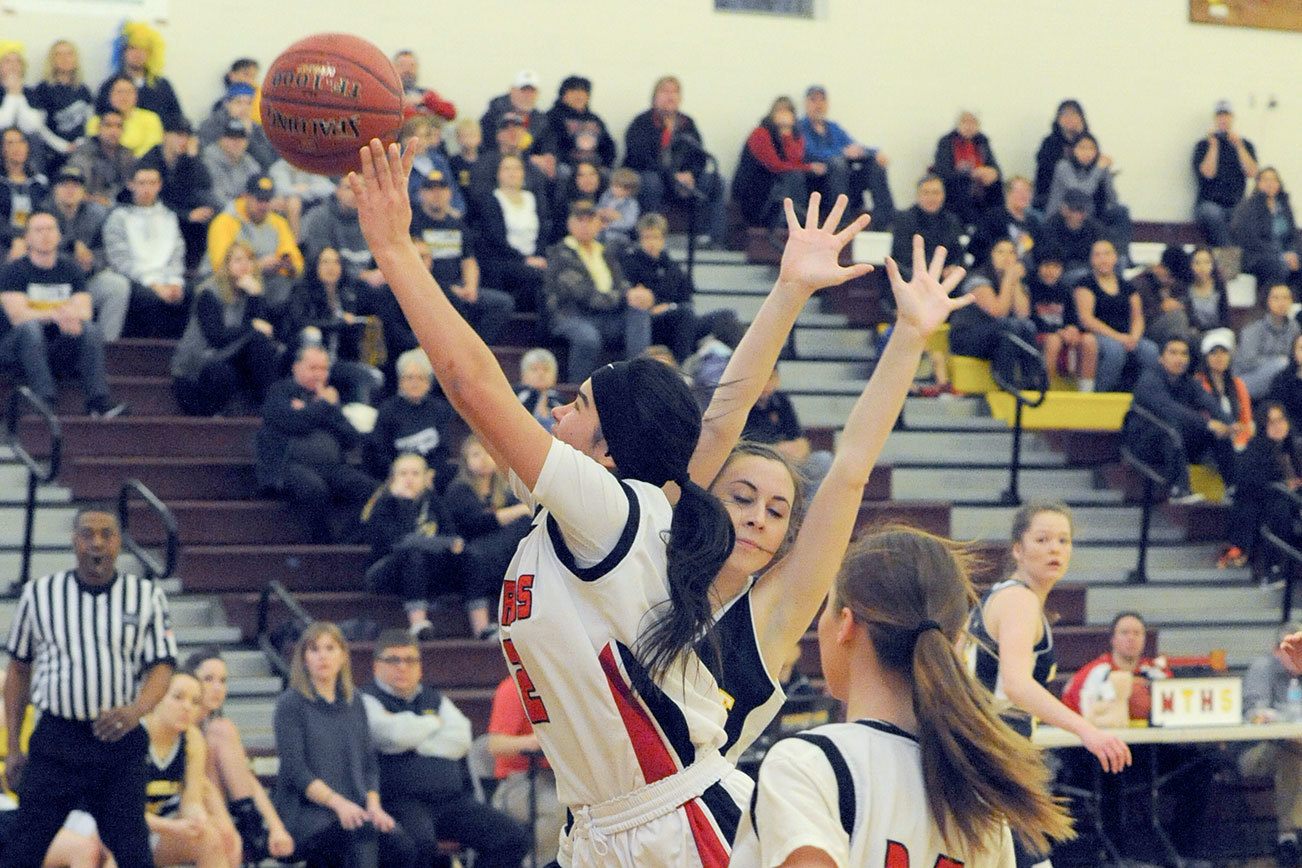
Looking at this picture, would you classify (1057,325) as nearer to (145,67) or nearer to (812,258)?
(145,67)

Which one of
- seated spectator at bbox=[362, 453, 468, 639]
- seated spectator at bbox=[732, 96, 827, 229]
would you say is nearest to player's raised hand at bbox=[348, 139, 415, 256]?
seated spectator at bbox=[362, 453, 468, 639]

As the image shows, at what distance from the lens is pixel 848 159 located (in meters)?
15.2

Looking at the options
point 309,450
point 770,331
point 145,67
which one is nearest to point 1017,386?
point 309,450

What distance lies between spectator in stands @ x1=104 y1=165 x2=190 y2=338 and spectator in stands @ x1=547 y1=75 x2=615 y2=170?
10.9 ft

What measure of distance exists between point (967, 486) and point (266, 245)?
4.90 m

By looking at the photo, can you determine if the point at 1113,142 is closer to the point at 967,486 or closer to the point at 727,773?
the point at 967,486

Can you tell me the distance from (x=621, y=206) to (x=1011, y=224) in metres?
3.22

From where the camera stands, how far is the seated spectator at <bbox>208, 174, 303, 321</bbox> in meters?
11.7

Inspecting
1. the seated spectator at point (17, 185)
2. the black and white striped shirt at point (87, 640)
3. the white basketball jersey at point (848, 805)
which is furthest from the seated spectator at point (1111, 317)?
the white basketball jersey at point (848, 805)

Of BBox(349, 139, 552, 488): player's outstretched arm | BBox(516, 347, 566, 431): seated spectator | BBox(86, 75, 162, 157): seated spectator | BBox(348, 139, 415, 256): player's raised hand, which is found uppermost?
BBox(348, 139, 415, 256): player's raised hand

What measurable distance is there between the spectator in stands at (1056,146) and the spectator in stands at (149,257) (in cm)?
738

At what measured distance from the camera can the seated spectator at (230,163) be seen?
1268cm

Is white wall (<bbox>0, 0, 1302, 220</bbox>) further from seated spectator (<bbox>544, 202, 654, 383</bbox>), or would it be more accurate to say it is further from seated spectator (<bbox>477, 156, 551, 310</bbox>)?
seated spectator (<bbox>544, 202, 654, 383</bbox>)

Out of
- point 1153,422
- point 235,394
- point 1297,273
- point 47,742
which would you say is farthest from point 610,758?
point 1297,273
